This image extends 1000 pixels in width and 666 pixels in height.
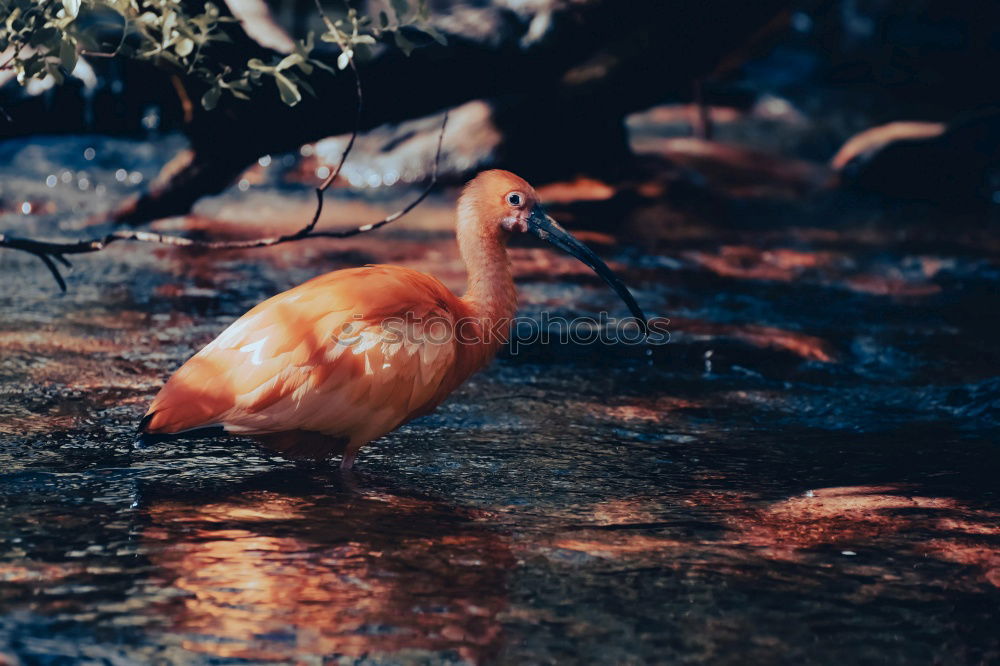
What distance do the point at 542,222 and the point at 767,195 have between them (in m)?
6.80

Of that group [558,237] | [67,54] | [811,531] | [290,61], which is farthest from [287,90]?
[811,531]

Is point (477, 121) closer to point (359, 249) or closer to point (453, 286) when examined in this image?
point (359, 249)

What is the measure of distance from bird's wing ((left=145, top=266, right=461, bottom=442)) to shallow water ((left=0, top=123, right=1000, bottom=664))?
244 millimetres

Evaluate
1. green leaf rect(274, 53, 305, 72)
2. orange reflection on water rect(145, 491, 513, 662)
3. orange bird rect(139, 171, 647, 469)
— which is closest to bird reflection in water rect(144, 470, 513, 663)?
orange reflection on water rect(145, 491, 513, 662)

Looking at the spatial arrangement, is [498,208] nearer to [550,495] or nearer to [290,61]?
[290,61]

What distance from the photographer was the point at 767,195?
464 inches

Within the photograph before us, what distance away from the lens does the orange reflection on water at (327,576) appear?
11.0 ft

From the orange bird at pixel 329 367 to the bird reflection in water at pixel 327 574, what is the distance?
274mm

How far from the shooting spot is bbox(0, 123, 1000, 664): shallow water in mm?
3449

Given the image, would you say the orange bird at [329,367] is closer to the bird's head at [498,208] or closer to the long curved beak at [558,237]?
the bird's head at [498,208]

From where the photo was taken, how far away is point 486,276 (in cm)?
524

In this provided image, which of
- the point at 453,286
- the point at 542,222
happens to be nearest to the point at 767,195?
the point at 453,286

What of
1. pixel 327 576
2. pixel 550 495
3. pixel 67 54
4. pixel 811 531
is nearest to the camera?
pixel 327 576

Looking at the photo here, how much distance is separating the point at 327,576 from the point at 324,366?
1.06 metres
